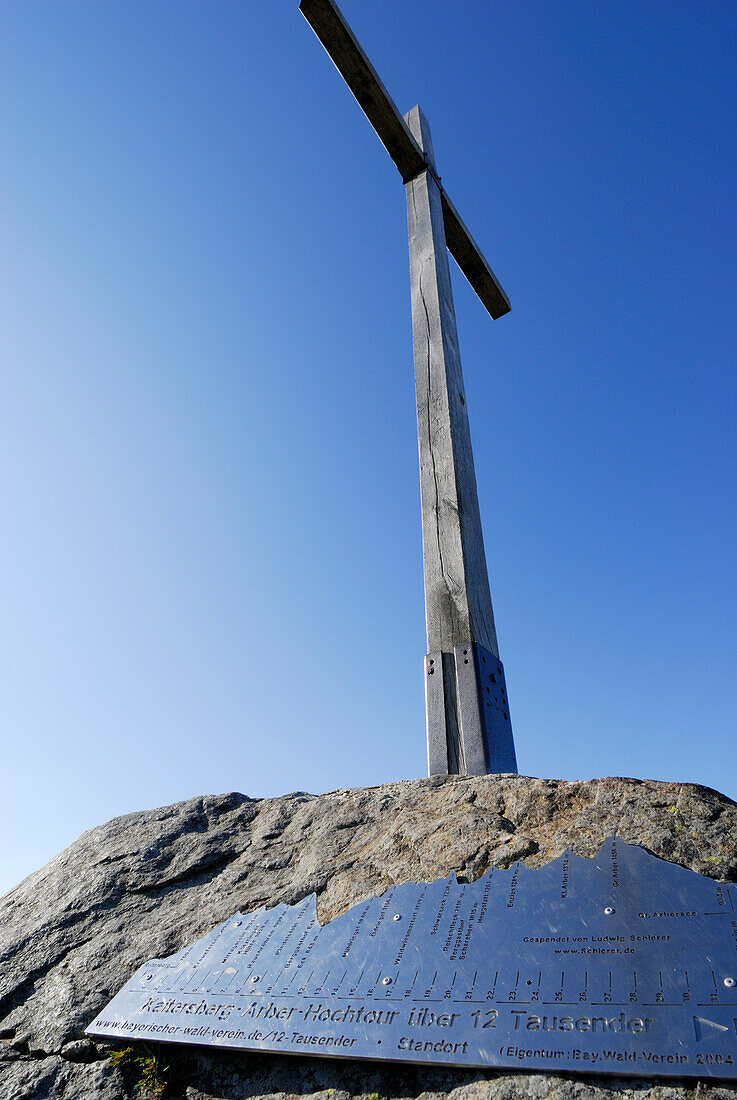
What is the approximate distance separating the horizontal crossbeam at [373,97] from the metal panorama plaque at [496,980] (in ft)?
14.0

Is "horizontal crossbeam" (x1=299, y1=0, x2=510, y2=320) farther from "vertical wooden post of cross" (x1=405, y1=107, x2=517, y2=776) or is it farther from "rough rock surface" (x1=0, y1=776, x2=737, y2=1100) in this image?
"rough rock surface" (x1=0, y1=776, x2=737, y2=1100)

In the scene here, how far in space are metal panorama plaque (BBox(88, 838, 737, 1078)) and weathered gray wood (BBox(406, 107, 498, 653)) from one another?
123cm

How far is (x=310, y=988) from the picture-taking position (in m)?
1.60

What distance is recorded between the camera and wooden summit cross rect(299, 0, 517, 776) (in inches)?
103

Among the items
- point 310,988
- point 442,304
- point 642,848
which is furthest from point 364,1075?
point 442,304

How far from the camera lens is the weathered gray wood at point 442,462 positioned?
2844 millimetres

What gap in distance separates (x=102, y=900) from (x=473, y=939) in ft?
5.30

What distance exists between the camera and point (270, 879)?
224cm

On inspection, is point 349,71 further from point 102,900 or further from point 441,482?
point 102,900

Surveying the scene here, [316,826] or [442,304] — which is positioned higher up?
[442,304]

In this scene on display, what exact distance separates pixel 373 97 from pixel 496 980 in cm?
476

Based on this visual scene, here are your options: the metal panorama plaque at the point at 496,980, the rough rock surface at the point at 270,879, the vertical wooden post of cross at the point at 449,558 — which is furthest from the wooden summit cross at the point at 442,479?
the metal panorama plaque at the point at 496,980

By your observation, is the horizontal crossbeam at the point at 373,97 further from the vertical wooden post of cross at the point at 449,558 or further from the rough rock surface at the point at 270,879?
the rough rock surface at the point at 270,879

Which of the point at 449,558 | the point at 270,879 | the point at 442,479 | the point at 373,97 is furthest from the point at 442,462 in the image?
the point at 373,97
